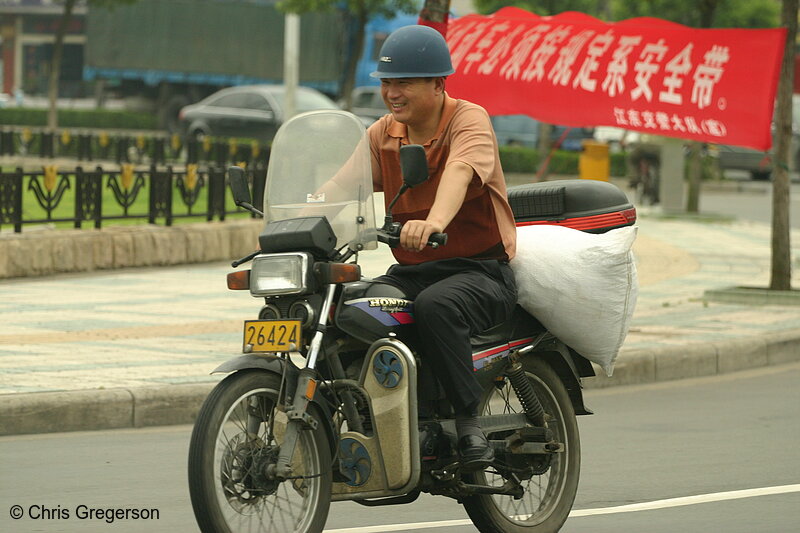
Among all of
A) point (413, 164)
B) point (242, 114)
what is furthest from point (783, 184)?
point (242, 114)

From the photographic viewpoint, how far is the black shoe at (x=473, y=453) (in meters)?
5.16

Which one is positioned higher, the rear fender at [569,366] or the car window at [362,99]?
the car window at [362,99]

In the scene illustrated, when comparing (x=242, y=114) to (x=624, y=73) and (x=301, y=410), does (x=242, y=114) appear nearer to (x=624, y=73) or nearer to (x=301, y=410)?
(x=624, y=73)

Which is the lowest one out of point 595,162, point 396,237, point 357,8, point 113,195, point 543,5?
point 113,195

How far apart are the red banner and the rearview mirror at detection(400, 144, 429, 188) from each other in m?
6.95

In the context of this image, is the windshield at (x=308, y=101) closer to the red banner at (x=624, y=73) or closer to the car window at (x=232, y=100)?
the car window at (x=232, y=100)

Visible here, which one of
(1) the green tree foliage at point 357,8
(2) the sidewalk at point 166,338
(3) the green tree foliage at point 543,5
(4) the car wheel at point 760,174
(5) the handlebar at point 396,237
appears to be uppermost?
(3) the green tree foliage at point 543,5

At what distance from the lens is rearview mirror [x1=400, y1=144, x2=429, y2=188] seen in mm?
4770

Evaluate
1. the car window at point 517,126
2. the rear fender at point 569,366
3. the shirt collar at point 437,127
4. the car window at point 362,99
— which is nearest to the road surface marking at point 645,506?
the rear fender at point 569,366

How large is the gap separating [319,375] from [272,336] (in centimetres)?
26

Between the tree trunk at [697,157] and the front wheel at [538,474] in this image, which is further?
the tree trunk at [697,157]

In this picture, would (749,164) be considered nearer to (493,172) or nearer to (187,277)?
(187,277)

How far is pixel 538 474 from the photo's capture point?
5664 millimetres

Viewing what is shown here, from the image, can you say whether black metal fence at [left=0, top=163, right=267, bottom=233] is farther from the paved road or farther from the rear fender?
the rear fender
